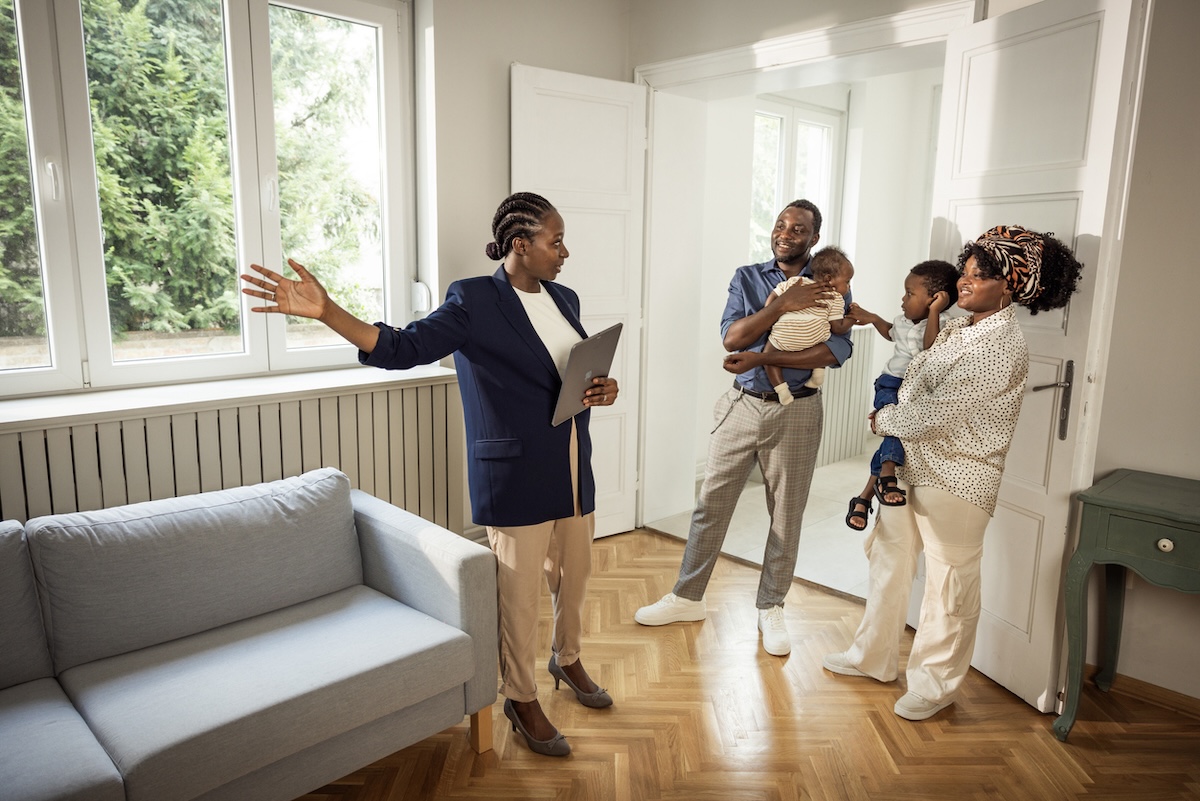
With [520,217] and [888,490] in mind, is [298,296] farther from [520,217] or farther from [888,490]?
[888,490]

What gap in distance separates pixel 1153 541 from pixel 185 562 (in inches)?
108

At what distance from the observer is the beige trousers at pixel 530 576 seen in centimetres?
242

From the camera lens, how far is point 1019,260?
95.3 inches

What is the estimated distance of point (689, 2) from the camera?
156 inches

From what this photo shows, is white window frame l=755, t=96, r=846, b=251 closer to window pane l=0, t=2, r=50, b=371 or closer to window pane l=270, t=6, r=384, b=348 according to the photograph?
window pane l=270, t=6, r=384, b=348

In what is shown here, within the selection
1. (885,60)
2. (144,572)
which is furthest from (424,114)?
(144,572)

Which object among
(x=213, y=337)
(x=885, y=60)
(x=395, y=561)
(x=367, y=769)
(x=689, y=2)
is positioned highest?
(x=689, y=2)

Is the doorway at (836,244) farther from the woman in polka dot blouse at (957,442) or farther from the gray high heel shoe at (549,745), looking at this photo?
the gray high heel shoe at (549,745)

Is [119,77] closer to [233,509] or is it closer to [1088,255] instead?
[233,509]

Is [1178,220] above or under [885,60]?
under

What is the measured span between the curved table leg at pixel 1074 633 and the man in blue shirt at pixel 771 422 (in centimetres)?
90

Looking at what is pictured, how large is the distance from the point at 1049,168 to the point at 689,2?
6.68 feet

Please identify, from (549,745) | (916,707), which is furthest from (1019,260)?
(549,745)

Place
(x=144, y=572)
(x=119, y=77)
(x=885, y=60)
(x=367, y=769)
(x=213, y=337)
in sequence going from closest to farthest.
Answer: (x=144, y=572) → (x=367, y=769) → (x=119, y=77) → (x=213, y=337) → (x=885, y=60)
